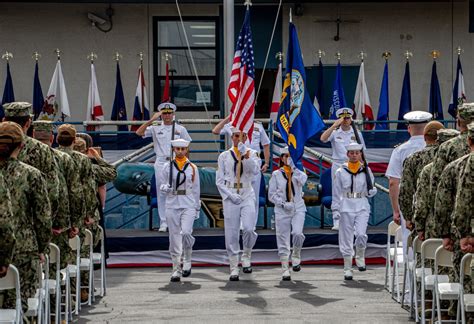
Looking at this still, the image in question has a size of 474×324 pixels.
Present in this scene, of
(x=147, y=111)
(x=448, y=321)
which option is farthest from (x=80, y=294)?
(x=147, y=111)

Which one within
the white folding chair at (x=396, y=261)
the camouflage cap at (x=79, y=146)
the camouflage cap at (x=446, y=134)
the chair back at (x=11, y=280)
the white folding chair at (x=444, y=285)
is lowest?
the white folding chair at (x=396, y=261)

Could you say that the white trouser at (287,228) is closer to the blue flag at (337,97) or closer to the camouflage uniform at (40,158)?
the camouflage uniform at (40,158)

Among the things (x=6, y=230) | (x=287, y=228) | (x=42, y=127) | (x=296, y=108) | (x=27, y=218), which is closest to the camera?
(x=6, y=230)

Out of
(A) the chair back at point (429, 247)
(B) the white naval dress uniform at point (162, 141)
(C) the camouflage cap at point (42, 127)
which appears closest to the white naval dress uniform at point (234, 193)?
(B) the white naval dress uniform at point (162, 141)

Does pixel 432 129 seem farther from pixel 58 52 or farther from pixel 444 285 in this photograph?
pixel 58 52

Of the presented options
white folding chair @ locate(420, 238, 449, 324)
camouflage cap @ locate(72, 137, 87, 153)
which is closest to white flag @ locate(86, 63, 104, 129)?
camouflage cap @ locate(72, 137, 87, 153)

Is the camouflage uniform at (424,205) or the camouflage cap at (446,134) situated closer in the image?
the camouflage uniform at (424,205)

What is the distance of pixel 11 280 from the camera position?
8.40 m

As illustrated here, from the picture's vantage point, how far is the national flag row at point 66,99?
926 inches

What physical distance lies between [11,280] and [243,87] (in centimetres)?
920

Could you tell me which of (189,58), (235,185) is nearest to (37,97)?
(189,58)

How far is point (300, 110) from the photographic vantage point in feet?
55.1

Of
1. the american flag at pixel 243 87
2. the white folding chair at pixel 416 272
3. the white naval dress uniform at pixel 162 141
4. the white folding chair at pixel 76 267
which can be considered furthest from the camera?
the white naval dress uniform at pixel 162 141

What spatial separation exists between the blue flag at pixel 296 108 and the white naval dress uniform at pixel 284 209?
18.6 inches
